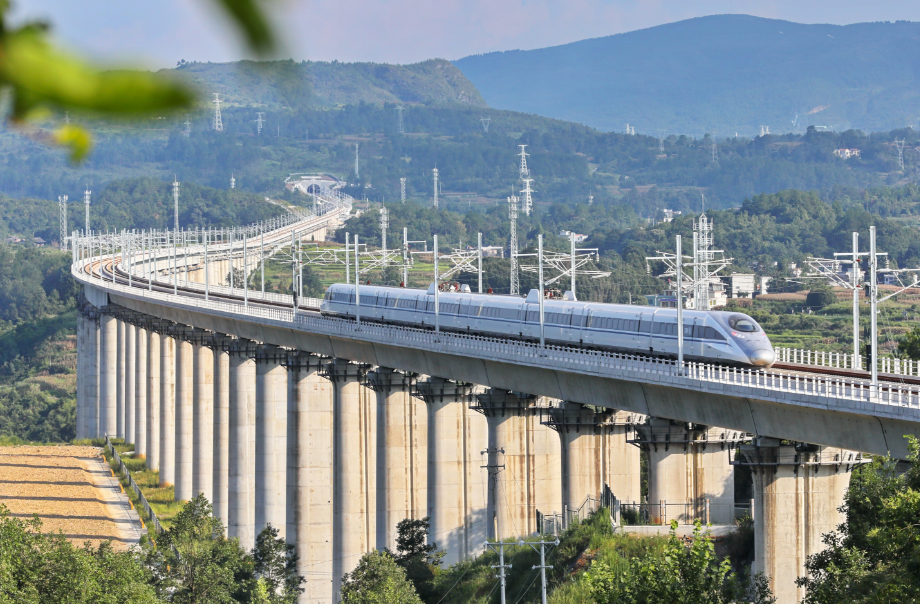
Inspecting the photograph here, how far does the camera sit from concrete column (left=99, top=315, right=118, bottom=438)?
155 metres

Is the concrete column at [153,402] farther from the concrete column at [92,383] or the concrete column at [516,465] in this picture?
the concrete column at [516,465]

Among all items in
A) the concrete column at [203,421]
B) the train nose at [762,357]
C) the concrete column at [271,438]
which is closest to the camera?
the train nose at [762,357]

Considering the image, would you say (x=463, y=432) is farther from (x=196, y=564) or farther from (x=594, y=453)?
(x=196, y=564)

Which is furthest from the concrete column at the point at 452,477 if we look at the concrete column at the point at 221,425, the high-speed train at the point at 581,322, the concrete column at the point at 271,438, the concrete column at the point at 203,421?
the concrete column at the point at 203,421

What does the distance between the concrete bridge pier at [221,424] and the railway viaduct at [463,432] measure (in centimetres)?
18

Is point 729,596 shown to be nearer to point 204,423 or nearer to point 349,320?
point 349,320

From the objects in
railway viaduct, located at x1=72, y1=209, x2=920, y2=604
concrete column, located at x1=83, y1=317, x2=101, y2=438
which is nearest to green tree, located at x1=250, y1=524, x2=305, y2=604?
railway viaduct, located at x1=72, y1=209, x2=920, y2=604

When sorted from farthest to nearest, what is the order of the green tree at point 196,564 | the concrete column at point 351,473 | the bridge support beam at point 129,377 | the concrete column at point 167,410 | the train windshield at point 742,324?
the bridge support beam at point 129,377
the concrete column at point 167,410
the concrete column at point 351,473
the green tree at point 196,564
the train windshield at point 742,324

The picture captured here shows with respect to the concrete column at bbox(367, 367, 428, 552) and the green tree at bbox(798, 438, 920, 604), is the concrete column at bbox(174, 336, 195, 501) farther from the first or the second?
Answer: the green tree at bbox(798, 438, 920, 604)

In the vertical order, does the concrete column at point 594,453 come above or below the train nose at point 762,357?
below

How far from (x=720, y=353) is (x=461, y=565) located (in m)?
23.7

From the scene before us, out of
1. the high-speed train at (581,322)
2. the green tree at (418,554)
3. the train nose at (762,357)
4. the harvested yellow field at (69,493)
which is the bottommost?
the harvested yellow field at (69,493)

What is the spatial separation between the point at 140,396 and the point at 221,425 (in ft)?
121

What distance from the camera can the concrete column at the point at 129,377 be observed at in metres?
147
